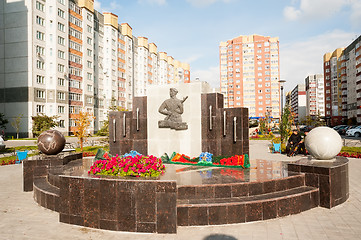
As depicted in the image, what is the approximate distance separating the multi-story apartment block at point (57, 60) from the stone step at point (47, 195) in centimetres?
3145

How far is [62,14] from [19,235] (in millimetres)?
54037

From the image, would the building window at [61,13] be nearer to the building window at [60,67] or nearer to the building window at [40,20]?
the building window at [40,20]

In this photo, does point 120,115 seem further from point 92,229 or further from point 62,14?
point 62,14

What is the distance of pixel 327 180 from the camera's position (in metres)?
8.08

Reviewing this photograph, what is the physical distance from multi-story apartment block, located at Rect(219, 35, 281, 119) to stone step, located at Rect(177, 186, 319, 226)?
304 ft

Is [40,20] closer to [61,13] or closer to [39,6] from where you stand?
[39,6]

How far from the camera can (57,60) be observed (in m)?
49.9

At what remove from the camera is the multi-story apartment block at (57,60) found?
46.6 meters

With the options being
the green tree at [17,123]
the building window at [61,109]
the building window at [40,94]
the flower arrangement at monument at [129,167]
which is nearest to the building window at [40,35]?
the building window at [40,94]

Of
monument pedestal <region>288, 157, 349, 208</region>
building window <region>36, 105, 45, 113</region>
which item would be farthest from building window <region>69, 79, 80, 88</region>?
monument pedestal <region>288, 157, 349, 208</region>

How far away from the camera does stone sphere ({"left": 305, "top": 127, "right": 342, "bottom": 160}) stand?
9000 mm

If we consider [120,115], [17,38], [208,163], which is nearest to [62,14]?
[17,38]

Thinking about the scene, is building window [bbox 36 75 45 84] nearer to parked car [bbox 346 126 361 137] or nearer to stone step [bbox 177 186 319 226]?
stone step [bbox 177 186 319 226]

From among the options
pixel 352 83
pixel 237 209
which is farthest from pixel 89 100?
pixel 352 83
